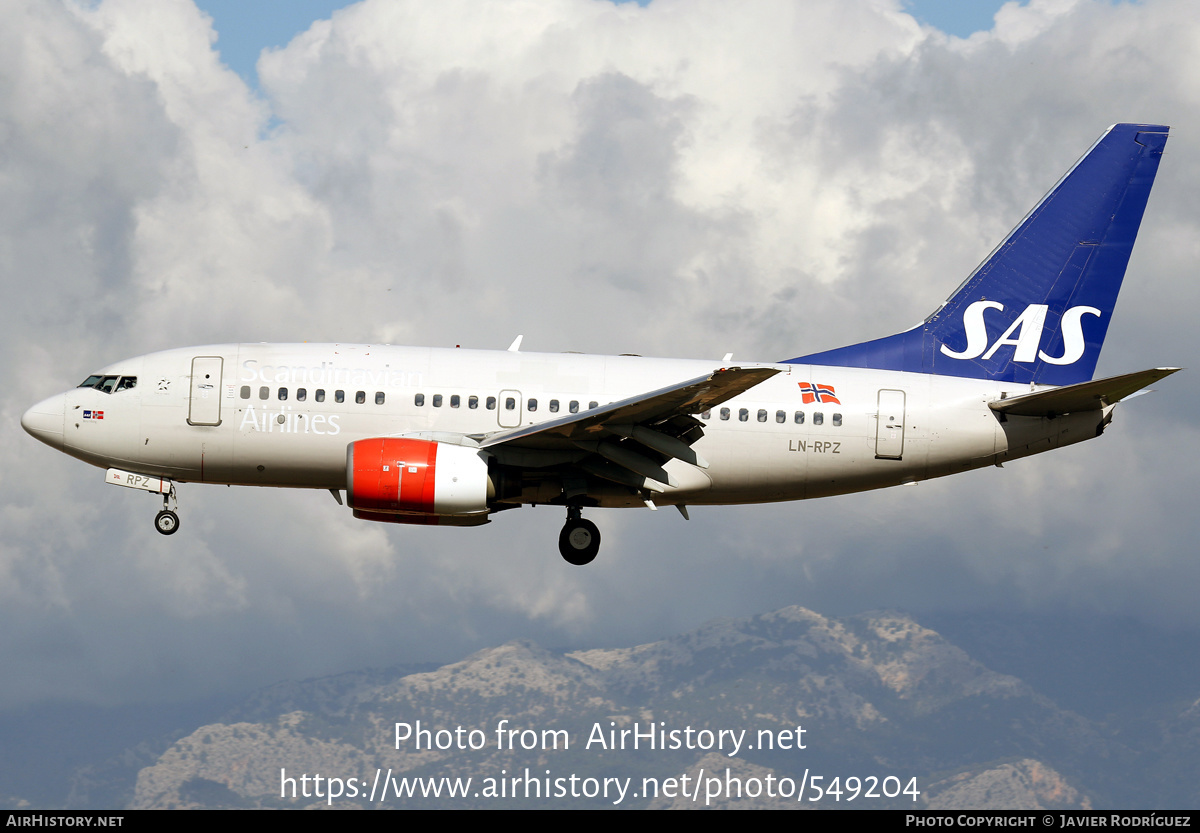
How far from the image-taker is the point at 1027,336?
3547 centimetres

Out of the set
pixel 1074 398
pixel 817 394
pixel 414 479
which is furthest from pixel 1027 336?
pixel 414 479

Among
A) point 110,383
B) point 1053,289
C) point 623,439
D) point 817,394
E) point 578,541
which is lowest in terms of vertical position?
point 578,541

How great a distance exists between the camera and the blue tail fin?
35156mm

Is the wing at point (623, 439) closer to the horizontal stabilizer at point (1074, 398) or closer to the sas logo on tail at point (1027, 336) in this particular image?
the horizontal stabilizer at point (1074, 398)

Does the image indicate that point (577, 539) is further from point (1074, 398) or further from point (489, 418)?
point (1074, 398)

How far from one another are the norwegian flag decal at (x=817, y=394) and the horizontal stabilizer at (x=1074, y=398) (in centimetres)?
419

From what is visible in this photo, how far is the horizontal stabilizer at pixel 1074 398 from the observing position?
30031 mm

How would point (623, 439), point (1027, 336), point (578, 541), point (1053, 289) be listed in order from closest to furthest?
1. point (623, 439)
2. point (578, 541)
3. point (1027, 336)
4. point (1053, 289)

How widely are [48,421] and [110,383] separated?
5.78 ft

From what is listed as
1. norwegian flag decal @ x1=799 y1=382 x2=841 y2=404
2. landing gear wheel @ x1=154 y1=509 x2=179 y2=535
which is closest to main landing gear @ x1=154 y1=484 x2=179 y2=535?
landing gear wheel @ x1=154 y1=509 x2=179 y2=535

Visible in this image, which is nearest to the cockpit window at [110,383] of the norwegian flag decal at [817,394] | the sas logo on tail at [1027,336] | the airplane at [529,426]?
the airplane at [529,426]

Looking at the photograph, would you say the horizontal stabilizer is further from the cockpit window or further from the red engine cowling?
the cockpit window
